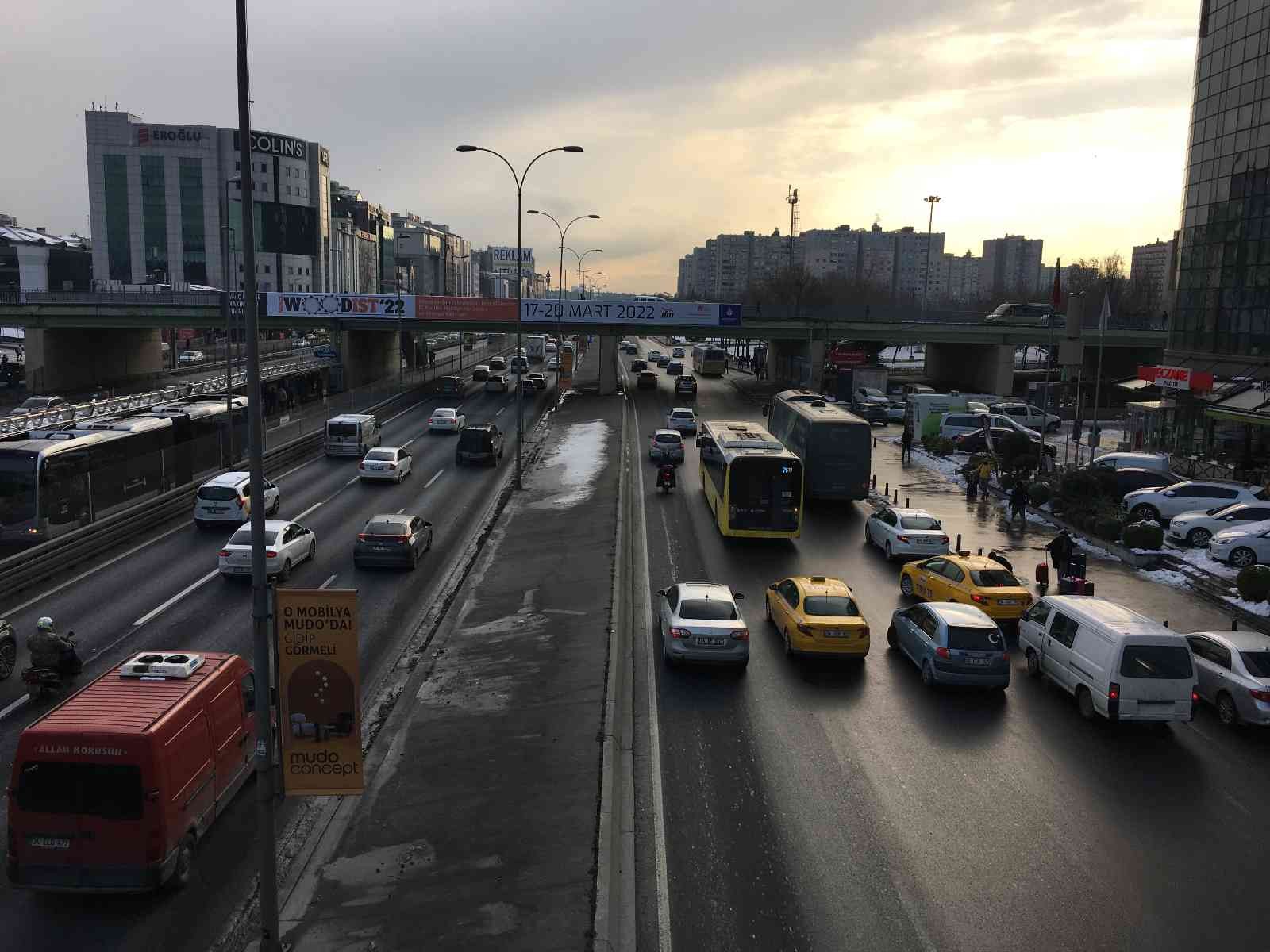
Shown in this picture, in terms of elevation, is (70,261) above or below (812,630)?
above

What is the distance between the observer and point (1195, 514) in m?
28.9

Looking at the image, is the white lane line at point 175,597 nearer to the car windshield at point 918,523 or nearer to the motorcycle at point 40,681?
the motorcycle at point 40,681

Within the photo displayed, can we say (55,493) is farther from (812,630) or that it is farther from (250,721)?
(812,630)

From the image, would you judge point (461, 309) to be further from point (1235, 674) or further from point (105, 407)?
point (1235, 674)

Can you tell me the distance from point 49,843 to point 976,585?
1702cm

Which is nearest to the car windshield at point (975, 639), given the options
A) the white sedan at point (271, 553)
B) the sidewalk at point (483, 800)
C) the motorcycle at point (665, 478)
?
the sidewalk at point (483, 800)

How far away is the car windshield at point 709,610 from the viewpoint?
17547 mm

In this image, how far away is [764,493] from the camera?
27.9m

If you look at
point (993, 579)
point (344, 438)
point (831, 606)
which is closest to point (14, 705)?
point (831, 606)

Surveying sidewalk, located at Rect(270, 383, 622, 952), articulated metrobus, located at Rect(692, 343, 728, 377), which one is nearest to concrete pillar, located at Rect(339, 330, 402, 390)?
articulated metrobus, located at Rect(692, 343, 728, 377)

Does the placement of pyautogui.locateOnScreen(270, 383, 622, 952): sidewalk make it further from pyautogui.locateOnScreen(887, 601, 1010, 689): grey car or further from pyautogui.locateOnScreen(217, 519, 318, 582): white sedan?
pyautogui.locateOnScreen(887, 601, 1010, 689): grey car

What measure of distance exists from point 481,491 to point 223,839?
25819 millimetres

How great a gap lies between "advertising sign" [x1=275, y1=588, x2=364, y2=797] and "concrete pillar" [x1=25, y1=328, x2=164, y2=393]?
2747 inches

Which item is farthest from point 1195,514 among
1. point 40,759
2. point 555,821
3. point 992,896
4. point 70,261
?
point 70,261
